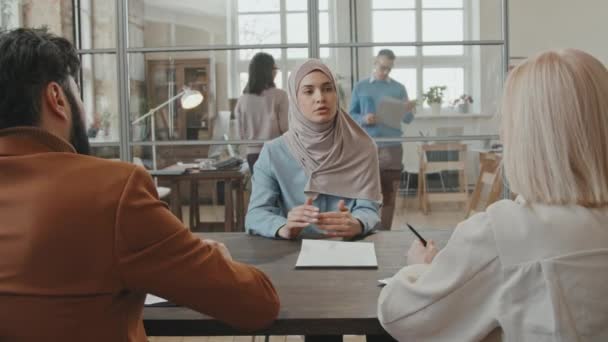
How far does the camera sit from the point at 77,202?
0.87 metres

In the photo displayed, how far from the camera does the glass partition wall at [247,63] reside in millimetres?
3660

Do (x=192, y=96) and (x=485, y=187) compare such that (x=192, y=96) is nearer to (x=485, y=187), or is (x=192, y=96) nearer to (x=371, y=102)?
(x=371, y=102)

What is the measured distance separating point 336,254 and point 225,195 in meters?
2.34

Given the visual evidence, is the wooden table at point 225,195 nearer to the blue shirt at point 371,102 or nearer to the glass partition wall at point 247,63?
the glass partition wall at point 247,63

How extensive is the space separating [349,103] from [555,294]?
292cm

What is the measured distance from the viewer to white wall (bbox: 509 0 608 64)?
8.66 metres

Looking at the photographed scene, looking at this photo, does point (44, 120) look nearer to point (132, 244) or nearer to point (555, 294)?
point (132, 244)

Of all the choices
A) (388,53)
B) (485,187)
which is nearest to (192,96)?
(388,53)

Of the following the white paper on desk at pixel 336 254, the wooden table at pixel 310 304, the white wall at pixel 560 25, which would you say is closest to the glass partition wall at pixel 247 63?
the white paper on desk at pixel 336 254

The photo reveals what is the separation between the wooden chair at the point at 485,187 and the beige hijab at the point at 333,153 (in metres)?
1.71

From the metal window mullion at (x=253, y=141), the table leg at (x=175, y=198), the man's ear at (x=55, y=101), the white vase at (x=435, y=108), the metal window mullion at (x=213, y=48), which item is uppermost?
the metal window mullion at (x=213, y=48)

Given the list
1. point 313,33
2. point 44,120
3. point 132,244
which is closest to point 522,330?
point 132,244

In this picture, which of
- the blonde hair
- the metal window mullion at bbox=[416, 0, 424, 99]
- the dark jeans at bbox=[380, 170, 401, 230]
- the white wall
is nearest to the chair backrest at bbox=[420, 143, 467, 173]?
the dark jeans at bbox=[380, 170, 401, 230]

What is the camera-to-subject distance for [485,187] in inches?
151
